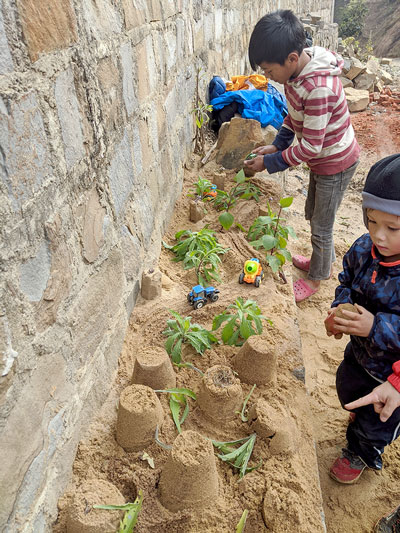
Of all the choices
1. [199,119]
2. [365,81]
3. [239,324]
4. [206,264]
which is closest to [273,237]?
[206,264]

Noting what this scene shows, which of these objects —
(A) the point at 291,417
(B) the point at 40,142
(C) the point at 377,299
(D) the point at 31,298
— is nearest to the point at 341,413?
(A) the point at 291,417

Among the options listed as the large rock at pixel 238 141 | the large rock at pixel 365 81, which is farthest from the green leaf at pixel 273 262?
the large rock at pixel 365 81

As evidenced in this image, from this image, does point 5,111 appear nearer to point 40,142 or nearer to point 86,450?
point 40,142

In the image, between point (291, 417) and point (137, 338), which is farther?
point (137, 338)

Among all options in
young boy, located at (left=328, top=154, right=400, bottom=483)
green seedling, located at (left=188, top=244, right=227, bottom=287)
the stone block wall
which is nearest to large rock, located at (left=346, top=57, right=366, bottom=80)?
the stone block wall

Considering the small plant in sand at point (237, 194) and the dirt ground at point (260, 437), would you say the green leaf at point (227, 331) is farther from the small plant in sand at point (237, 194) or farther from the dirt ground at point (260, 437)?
the small plant in sand at point (237, 194)

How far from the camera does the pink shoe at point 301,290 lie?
3184mm

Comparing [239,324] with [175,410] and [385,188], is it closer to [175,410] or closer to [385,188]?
[175,410]

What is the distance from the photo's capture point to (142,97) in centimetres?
220

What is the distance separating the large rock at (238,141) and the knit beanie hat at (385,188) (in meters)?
2.61

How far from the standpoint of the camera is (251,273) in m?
2.48

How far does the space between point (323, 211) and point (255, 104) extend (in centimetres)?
230

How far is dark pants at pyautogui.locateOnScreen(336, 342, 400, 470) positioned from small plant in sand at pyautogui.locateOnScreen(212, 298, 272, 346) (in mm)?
475

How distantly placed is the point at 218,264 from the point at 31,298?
169 cm
